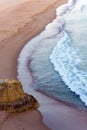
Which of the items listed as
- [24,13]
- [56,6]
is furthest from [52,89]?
[56,6]

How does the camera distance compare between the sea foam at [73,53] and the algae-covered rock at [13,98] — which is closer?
the algae-covered rock at [13,98]

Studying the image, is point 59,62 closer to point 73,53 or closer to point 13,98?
point 73,53

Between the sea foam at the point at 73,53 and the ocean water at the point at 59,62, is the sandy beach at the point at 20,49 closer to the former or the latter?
the ocean water at the point at 59,62

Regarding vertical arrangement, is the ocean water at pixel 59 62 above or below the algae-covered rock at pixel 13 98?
above

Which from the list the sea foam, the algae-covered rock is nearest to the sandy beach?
Answer: the algae-covered rock

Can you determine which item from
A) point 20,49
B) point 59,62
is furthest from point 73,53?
point 20,49

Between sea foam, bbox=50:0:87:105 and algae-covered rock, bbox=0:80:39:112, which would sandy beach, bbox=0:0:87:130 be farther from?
sea foam, bbox=50:0:87:105

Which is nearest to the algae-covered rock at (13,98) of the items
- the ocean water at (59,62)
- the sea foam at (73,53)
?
the ocean water at (59,62)
